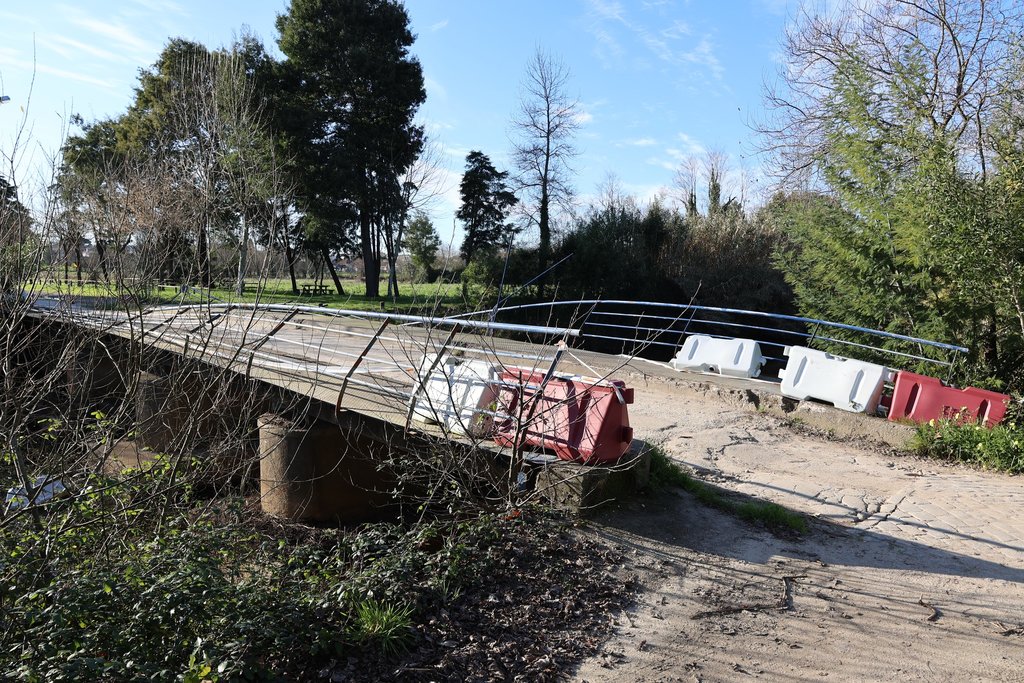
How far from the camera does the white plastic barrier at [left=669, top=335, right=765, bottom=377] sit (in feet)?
34.3

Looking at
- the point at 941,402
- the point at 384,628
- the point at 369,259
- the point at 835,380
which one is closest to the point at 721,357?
the point at 835,380

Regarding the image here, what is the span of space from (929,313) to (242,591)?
9459mm

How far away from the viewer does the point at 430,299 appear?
6.51m

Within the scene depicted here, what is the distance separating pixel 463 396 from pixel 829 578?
125 inches

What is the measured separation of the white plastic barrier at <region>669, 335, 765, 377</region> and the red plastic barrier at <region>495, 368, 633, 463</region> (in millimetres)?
5172

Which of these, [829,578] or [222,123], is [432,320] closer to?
[829,578]

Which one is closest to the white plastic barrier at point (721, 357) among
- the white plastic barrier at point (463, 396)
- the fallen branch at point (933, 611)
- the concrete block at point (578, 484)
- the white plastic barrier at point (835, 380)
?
the white plastic barrier at point (835, 380)

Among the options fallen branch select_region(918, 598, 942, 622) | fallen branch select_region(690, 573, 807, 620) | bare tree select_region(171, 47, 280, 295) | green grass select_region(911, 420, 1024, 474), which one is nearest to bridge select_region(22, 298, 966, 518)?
green grass select_region(911, 420, 1024, 474)

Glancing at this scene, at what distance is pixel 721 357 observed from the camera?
10.7 m

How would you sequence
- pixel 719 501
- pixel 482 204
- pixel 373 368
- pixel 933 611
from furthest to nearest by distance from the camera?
pixel 482 204 < pixel 373 368 < pixel 719 501 < pixel 933 611

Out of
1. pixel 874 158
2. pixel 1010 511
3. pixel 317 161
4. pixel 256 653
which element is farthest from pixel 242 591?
pixel 317 161

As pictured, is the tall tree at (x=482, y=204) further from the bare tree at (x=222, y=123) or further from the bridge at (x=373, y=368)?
the bridge at (x=373, y=368)

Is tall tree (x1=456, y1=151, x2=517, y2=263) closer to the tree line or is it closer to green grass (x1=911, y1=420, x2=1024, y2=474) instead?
the tree line

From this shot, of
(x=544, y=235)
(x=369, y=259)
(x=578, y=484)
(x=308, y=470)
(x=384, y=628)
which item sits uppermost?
(x=544, y=235)
